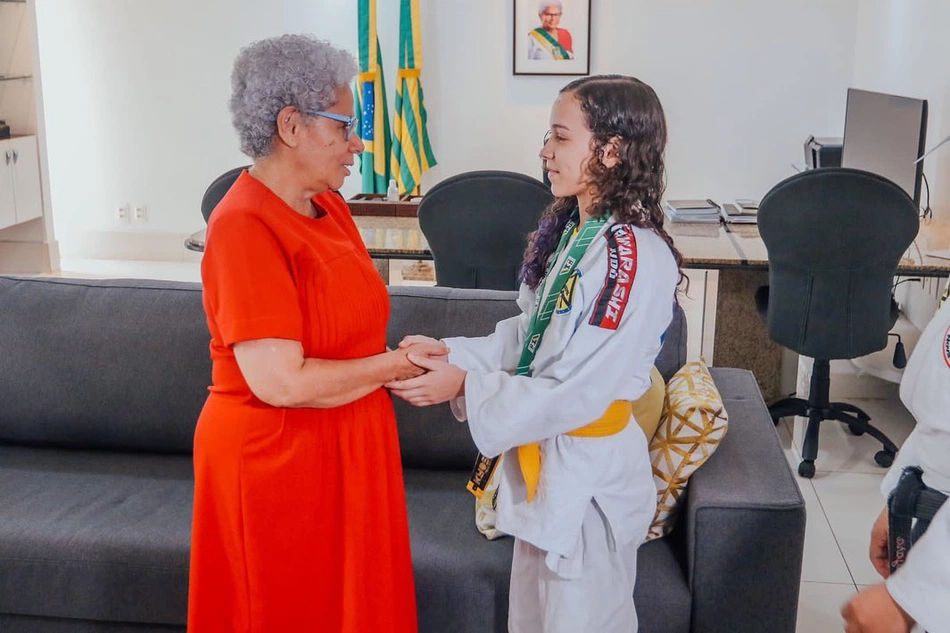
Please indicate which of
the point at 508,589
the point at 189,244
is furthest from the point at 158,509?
the point at 189,244

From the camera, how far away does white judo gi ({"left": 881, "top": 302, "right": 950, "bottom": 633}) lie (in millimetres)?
1191

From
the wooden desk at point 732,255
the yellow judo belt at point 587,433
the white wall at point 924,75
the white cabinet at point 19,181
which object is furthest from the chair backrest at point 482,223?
the white cabinet at point 19,181

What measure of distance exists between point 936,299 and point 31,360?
3.21 meters

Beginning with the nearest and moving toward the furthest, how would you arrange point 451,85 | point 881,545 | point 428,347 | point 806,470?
point 881,545 < point 428,347 < point 806,470 < point 451,85

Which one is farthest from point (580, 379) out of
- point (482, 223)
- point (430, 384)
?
point (482, 223)

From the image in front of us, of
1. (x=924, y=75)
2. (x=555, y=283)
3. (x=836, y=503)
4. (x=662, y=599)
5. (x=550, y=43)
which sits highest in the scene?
(x=550, y=43)

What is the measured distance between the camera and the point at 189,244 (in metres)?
3.75

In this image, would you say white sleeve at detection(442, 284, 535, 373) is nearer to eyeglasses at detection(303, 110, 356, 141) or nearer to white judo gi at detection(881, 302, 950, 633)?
eyeglasses at detection(303, 110, 356, 141)

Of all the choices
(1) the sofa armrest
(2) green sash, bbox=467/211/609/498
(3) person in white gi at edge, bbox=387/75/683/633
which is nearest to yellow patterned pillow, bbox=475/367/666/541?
(1) the sofa armrest

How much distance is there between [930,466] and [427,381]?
0.81m

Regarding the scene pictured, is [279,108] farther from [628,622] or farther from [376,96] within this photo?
[376,96]

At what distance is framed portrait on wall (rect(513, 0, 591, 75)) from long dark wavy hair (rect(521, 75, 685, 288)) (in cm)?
465

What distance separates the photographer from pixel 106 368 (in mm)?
2559

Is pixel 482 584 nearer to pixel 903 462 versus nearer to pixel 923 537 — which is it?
pixel 903 462
